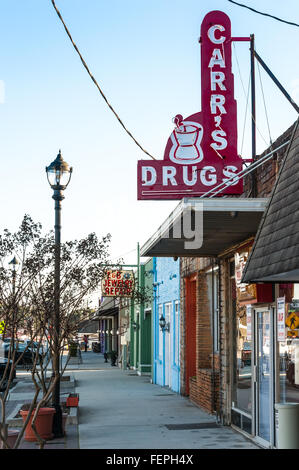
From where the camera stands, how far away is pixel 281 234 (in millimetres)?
6883

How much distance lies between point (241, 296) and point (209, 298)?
4.67 m

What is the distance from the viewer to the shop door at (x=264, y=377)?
10.2 m

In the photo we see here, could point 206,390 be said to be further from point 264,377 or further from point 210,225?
point 210,225

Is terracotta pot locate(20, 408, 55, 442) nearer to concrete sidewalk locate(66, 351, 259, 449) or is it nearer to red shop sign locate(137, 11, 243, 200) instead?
concrete sidewalk locate(66, 351, 259, 449)

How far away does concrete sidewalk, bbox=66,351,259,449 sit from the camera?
11.1 meters

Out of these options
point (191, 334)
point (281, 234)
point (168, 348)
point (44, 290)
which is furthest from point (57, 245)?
point (168, 348)

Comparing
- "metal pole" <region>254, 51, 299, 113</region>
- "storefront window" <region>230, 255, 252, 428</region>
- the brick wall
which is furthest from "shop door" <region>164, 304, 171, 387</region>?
"metal pole" <region>254, 51, 299, 113</region>

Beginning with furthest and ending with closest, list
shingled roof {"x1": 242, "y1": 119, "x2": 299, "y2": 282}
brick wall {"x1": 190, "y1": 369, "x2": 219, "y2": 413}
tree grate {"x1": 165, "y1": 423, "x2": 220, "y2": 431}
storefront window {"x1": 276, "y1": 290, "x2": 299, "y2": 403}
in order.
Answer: brick wall {"x1": 190, "y1": 369, "x2": 219, "y2": 413}
tree grate {"x1": 165, "y1": 423, "x2": 220, "y2": 431}
storefront window {"x1": 276, "y1": 290, "x2": 299, "y2": 403}
shingled roof {"x1": 242, "y1": 119, "x2": 299, "y2": 282}

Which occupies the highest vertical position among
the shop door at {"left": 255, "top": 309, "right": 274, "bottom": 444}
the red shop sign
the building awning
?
the red shop sign

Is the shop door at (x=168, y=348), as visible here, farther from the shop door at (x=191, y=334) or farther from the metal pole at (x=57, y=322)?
the metal pole at (x=57, y=322)

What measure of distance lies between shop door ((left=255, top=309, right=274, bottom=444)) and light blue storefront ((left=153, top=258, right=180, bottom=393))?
28.4ft

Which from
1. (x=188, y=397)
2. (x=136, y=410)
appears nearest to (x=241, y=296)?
(x=136, y=410)

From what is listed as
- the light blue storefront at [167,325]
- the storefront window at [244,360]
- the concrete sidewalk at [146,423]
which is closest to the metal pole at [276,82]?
the storefront window at [244,360]
